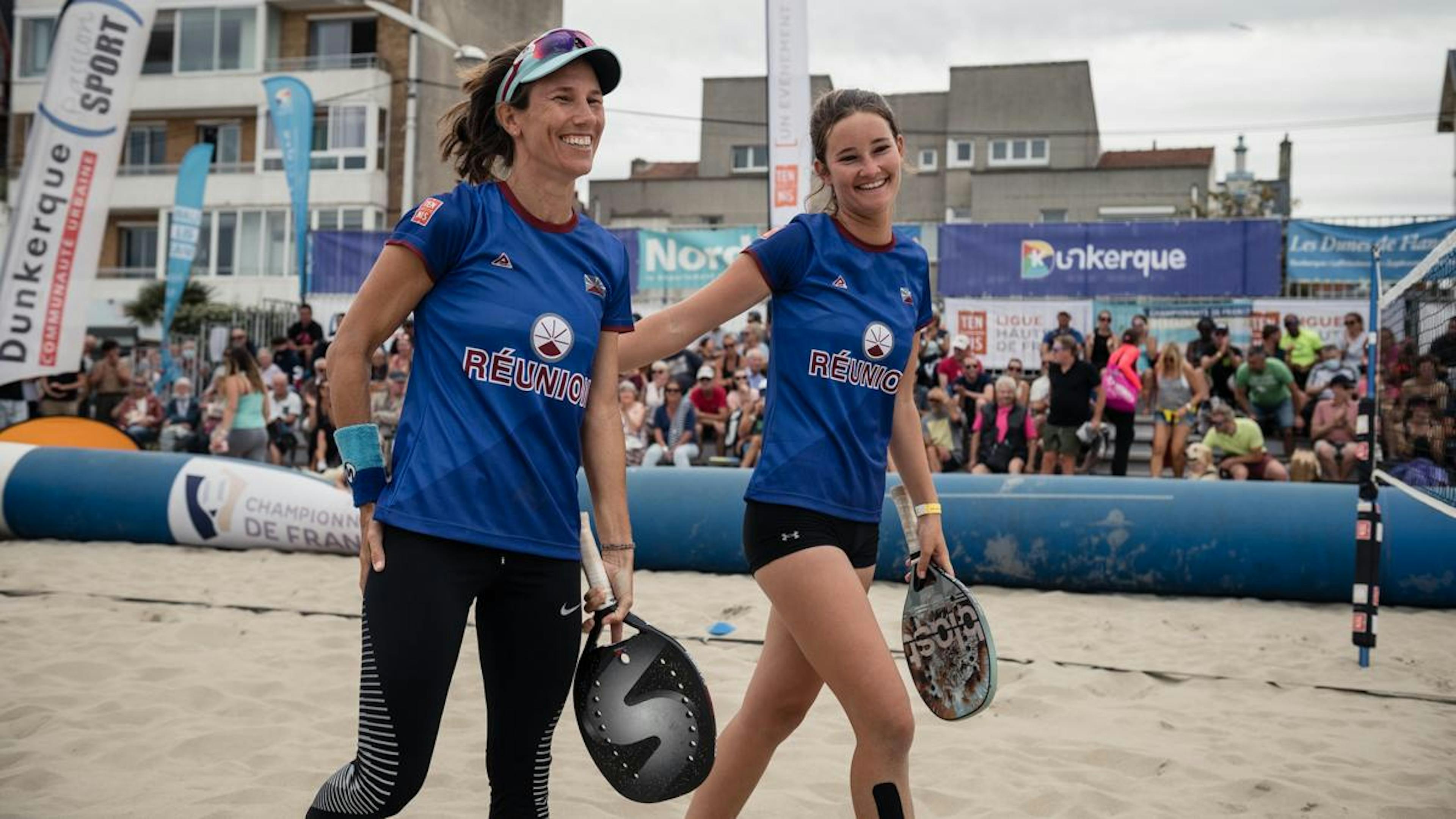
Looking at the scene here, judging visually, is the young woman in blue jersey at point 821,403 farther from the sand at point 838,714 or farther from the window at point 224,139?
the window at point 224,139

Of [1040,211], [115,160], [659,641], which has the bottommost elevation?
[659,641]

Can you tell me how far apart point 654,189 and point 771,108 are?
95.3ft

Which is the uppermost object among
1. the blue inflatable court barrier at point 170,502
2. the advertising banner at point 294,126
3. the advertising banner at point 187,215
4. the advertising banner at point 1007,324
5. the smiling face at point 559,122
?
the advertising banner at point 294,126

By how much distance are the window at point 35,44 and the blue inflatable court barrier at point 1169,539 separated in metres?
36.2

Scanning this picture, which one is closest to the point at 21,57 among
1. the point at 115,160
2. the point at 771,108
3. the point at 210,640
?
the point at 115,160

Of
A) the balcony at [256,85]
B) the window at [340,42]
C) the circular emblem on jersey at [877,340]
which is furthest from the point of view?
the window at [340,42]

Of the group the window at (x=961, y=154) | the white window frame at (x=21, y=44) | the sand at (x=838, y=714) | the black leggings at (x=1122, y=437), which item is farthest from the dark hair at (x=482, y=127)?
the white window frame at (x=21, y=44)

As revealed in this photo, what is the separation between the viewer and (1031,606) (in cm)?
782

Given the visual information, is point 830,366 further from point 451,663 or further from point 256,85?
point 256,85

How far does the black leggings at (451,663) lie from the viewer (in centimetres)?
240

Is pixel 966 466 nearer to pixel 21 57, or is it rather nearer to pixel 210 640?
pixel 210 640

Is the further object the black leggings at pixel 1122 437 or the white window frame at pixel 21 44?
the white window frame at pixel 21 44

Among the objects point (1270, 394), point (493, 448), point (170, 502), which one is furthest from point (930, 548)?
point (1270, 394)

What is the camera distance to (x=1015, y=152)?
131ft
